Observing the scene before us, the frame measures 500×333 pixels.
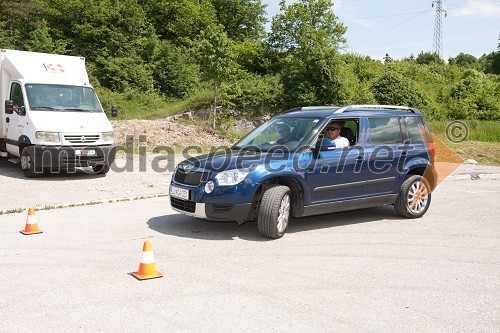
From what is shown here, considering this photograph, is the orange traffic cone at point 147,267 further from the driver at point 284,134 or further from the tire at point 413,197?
the tire at point 413,197

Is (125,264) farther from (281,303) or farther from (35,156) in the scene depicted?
(35,156)

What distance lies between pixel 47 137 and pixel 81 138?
792mm

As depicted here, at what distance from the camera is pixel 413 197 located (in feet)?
28.7

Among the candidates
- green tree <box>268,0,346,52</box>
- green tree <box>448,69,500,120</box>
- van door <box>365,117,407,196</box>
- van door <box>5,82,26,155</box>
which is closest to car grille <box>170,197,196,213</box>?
van door <box>365,117,407,196</box>

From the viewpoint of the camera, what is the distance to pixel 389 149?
8398 millimetres

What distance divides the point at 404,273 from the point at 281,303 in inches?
69.3

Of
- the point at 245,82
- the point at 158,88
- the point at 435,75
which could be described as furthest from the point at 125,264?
the point at 435,75

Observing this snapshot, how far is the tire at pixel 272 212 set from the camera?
270 inches

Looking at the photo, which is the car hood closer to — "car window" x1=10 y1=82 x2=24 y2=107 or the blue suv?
the blue suv

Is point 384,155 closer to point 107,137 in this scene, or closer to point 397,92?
point 107,137

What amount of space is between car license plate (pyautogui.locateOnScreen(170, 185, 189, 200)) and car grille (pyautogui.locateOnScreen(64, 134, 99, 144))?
19.1 ft

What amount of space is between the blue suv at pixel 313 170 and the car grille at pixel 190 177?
1 centimetres

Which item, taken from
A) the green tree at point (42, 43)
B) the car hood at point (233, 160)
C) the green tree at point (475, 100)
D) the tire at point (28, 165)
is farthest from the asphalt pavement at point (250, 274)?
the green tree at point (42, 43)

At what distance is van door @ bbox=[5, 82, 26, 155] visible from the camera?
41.3 feet
